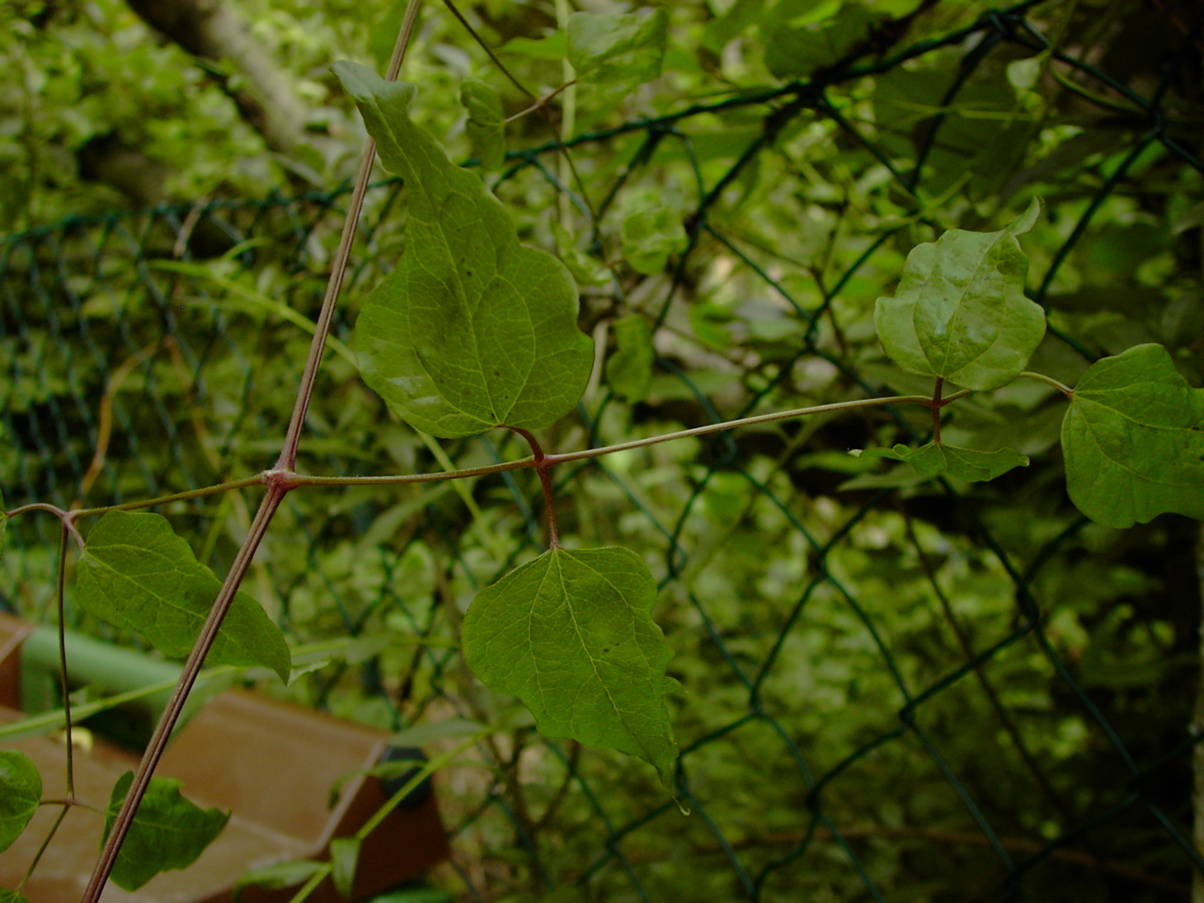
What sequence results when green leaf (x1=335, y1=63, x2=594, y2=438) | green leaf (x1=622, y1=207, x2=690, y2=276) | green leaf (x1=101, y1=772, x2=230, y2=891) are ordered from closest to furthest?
green leaf (x1=335, y1=63, x2=594, y2=438), green leaf (x1=101, y1=772, x2=230, y2=891), green leaf (x1=622, y1=207, x2=690, y2=276)

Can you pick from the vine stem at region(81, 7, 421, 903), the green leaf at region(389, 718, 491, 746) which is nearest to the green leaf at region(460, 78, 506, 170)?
the vine stem at region(81, 7, 421, 903)

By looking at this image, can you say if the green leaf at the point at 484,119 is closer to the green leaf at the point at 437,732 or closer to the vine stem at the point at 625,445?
the vine stem at the point at 625,445

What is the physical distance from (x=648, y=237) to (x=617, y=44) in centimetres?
11

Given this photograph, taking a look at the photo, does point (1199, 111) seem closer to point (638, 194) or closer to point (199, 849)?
point (638, 194)

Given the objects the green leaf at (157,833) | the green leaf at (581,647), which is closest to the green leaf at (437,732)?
the green leaf at (157,833)

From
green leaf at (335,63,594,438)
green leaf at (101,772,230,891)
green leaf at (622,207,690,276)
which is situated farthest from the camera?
green leaf at (622,207,690,276)

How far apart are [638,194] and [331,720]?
492 mm

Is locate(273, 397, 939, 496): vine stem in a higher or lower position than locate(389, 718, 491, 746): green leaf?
higher

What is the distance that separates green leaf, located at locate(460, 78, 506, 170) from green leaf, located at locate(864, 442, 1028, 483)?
0.28 metres

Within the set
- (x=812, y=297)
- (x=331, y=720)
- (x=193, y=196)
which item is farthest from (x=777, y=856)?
(x=193, y=196)

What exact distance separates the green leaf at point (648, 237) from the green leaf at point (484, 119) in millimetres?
91

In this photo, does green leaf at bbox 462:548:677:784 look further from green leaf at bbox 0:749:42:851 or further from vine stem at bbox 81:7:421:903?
green leaf at bbox 0:749:42:851

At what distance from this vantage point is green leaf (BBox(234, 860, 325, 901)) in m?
0.51

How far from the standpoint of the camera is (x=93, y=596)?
0.32 metres
